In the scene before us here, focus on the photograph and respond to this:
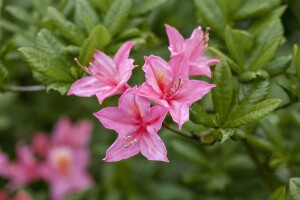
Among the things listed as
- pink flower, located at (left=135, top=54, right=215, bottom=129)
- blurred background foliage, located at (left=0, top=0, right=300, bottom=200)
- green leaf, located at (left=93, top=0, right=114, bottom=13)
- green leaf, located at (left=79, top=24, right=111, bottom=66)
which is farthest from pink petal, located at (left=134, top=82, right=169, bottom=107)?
green leaf, located at (left=93, top=0, right=114, bottom=13)

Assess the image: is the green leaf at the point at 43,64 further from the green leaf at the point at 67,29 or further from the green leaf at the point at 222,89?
the green leaf at the point at 222,89

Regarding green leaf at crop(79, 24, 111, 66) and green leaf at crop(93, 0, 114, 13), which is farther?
green leaf at crop(93, 0, 114, 13)

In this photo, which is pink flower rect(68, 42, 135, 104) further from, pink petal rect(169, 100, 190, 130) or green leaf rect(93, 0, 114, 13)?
green leaf rect(93, 0, 114, 13)

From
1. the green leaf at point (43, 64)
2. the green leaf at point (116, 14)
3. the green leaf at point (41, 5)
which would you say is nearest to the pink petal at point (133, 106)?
the green leaf at point (43, 64)

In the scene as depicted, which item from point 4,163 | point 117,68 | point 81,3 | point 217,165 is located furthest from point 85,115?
point 117,68

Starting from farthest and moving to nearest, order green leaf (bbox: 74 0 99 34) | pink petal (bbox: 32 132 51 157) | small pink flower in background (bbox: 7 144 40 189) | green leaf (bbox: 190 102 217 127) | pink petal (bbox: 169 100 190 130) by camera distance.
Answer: pink petal (bbox: 32 132 51 157) → small pink flower in background (bbox: 7 144 40 189) → green leaf (bbox: 74 0 99 34) → green leaf (bbox: 190 102 217 127) → pink petal (bbox: 169 100 190 130)

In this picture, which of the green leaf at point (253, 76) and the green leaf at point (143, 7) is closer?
the green leaf at point (253, 76)

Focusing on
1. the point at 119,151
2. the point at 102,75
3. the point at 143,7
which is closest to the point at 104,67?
the point at 102,75
